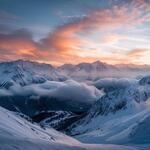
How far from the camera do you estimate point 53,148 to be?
60.3 meters

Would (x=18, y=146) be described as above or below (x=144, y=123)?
below

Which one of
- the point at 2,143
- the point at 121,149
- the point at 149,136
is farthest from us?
the point at 149,136

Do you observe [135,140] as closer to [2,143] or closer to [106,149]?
[106,149]

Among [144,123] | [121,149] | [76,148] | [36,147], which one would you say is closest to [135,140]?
[144,123]

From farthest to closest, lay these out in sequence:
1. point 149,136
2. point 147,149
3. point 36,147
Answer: point 149,136 < point 147,149 < point 36,147

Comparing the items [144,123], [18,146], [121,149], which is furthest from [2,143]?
[144,123]

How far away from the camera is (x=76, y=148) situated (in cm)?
6544

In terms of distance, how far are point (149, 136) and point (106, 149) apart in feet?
228

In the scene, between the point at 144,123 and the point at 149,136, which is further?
the point at 144,123

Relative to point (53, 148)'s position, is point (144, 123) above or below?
above

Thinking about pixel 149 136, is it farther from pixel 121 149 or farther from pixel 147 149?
pixel 121 149

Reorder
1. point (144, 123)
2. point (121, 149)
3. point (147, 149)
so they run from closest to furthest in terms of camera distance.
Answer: point (121, 149) < point (147, 149) < point (144, 123)

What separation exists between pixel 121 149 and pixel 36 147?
108ft

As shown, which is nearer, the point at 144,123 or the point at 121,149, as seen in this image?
the point at 121,149
